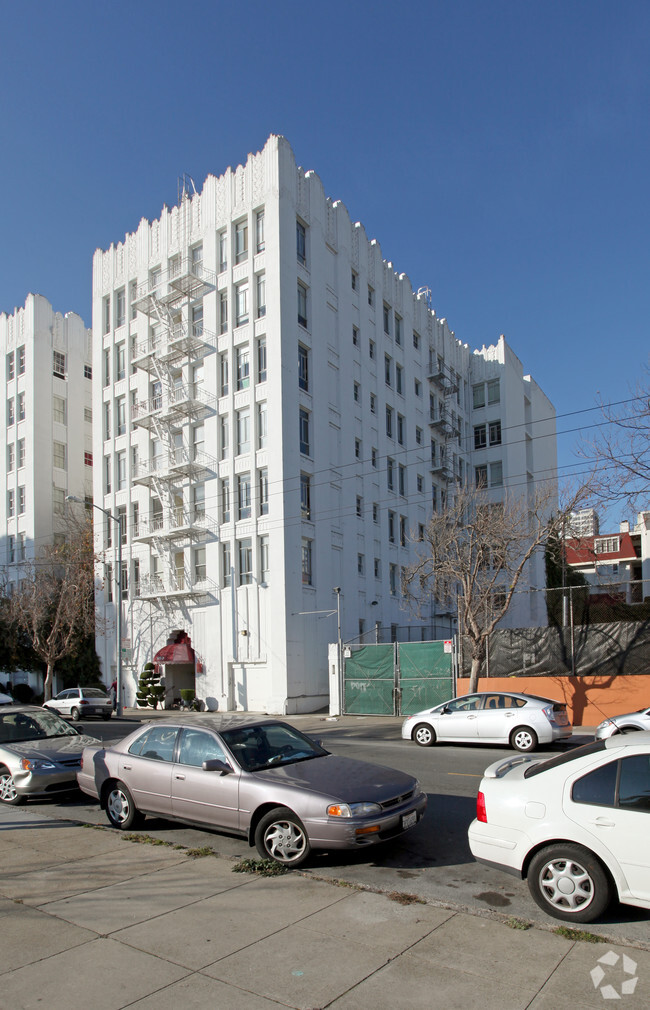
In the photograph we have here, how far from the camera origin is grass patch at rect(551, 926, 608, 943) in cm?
518

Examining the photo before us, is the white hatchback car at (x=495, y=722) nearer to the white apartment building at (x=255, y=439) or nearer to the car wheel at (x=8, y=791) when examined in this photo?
the car wheel at (x=8, y=791)

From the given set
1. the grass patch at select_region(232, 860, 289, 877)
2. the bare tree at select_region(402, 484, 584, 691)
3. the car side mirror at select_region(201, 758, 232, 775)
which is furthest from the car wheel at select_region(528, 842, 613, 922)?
the bare tree at select_region(402, 484, 584, 691)

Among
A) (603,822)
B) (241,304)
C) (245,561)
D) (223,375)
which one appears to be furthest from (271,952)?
(241,304)

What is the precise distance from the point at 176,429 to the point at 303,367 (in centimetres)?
771

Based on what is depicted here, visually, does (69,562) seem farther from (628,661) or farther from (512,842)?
(512,842)

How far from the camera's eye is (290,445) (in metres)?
33.3

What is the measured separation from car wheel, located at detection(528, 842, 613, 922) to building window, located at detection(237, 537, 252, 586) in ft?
93.1

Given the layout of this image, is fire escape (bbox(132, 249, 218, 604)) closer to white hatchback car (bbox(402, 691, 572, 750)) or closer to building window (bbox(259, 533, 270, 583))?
building window (bbox(259, 533, 270, 583))

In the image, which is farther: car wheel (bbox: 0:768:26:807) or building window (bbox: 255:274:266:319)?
building window (bbox: 255:274:266:319)

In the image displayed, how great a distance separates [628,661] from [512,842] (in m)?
16.8

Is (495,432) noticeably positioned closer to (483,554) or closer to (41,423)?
(41,423)

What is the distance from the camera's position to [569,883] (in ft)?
18.0

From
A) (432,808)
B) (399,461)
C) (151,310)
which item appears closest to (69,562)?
(151,310)

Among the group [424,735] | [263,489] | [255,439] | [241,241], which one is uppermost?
[241,241]
